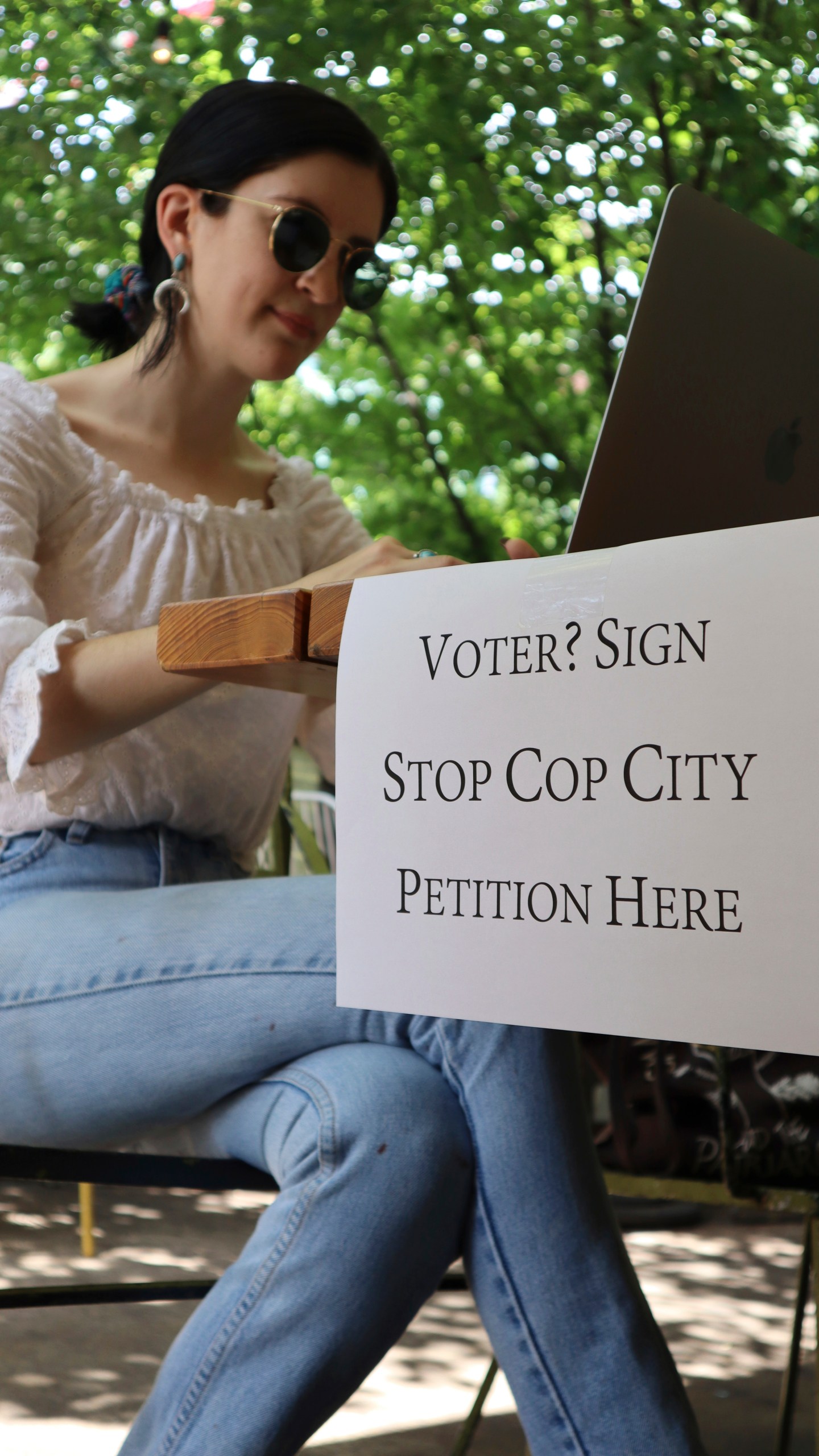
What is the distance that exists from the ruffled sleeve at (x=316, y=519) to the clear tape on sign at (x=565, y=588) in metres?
0.90

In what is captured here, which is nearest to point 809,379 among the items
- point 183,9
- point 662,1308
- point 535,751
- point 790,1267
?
point 535,751

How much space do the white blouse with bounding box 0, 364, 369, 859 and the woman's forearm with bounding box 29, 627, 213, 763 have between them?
4.3 inches

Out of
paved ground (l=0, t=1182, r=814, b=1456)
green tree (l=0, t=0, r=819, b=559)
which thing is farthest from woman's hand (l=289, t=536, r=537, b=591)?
green tree (l=0, t=0, r=819, b=559)

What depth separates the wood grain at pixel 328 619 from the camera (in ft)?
2.38

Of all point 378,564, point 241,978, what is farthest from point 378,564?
point 241,978

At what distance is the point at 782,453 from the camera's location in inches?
40.1

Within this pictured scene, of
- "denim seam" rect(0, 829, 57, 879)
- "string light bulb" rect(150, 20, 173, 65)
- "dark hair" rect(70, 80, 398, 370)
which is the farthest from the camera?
"string light bulb" rect(150, 20, 173, 65)

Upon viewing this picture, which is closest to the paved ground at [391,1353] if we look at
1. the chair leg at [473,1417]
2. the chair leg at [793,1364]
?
the chair leg at [793,1364]

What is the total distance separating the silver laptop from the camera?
87 centimetres

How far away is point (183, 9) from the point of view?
300 cm

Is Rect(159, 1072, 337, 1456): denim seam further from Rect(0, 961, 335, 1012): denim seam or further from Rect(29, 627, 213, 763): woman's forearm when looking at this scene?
Rect(29, 627, 213, 763): woman's forearm

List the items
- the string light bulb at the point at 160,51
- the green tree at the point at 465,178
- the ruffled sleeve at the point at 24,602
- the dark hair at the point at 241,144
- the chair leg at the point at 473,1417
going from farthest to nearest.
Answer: the string light bulb at the point at 160,51 → the green tree at the point at 465,178 → the chair leg at the point at 473,1417 → the dark hair at the point at 241,144 → the ruffled sleeve at the point at 24,602

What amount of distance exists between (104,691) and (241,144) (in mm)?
676

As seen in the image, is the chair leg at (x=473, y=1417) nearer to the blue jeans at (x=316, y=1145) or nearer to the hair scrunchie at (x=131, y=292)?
the blue jeans at (x=316, y=1145)
